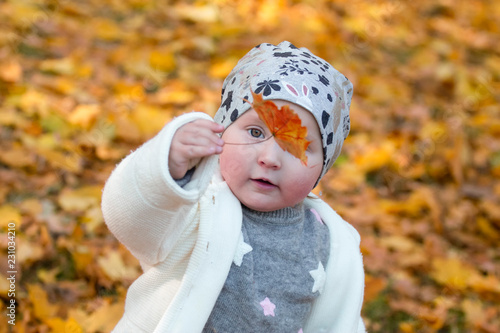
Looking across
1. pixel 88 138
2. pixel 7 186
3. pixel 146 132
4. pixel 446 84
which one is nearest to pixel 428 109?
pixel 446 84

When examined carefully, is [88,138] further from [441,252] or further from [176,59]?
[441,252]

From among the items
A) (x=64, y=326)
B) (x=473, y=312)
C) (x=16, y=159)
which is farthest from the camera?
(x=16, y=159)

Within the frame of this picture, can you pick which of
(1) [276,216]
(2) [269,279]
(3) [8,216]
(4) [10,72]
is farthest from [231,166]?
(4) [10,72]

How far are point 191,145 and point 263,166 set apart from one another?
0.24 meters

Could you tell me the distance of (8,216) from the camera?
241 cm

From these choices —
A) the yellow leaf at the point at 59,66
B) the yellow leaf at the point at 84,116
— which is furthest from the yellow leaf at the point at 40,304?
the yellow leaf at the point at 59,66

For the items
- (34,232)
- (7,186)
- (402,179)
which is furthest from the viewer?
(402,179)

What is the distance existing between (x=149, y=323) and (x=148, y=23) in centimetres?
327

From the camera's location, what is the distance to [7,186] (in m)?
2.64

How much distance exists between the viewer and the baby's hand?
129cm

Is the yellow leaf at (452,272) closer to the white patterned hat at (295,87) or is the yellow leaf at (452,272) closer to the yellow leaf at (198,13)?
the white patterned hat at (295,87)

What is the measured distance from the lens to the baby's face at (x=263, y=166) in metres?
1.48

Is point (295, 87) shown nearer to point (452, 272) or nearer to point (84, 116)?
point (452, 272)

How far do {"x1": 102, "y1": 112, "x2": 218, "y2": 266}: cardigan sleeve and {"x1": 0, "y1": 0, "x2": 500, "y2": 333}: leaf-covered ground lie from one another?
2.68 ft
